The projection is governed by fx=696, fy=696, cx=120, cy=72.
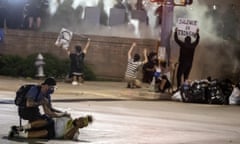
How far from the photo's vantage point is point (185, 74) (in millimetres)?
26953

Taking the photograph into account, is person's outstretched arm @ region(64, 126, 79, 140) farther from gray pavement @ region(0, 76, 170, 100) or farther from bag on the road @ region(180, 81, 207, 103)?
bag on the road @ region(180, 81, 207, 103)

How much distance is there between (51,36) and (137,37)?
4.06m

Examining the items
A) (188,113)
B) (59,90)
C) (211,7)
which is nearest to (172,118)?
(188,113)

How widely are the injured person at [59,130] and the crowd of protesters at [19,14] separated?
68.1 ft

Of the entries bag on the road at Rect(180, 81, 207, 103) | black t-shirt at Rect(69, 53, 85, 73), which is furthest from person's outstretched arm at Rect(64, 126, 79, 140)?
black t-shirt at Rect(69, 53, 85, 73)

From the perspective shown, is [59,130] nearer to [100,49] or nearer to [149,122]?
[149,122]

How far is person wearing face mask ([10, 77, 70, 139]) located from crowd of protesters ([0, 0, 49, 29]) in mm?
20807

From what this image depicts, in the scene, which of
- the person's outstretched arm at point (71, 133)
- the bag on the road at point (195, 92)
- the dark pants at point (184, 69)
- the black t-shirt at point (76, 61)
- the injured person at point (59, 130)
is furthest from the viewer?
the black t-shirt at point (76, 61)

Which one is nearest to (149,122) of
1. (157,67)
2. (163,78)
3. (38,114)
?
(38,114)

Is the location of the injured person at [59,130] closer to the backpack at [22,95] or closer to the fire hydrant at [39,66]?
the backpack at [22,95]

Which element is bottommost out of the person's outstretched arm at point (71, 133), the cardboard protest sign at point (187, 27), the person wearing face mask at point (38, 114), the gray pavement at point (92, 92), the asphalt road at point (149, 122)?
the gray pavement at point (92, 92)

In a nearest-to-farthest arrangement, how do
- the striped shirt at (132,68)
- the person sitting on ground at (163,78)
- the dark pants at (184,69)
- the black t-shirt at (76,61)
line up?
the person sitting on ground at (163,78)
the striped shirt at (132,68)
the dark pants at (184,69)
the black t-shirt at (76,61)

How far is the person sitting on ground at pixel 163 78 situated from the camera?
25.1 meters

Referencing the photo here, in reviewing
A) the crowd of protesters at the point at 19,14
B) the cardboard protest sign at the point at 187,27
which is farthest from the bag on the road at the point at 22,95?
the crowd of protesters at the point at 19,14
